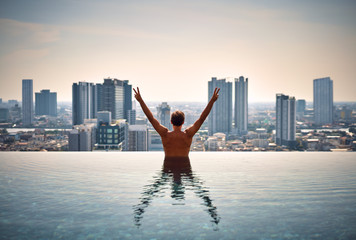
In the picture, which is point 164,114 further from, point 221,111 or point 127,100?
point 221,111

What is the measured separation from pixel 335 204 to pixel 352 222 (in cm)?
68

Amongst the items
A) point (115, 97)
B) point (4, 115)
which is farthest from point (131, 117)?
point (4, 115)

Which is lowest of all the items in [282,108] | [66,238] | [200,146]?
[200,146]

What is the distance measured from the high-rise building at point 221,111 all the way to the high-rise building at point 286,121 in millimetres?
31767

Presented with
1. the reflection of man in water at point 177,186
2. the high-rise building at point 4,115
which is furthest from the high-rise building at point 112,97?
the reflection of man in water at point 177,186

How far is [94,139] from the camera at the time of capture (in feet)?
195

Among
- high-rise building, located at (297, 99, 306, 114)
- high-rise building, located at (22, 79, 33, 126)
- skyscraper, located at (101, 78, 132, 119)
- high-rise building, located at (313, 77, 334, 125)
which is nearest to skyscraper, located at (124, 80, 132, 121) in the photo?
skyscraper, located at (101, 78, 132, 119)

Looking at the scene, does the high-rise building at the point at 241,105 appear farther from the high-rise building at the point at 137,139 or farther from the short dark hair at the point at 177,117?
the short dark hair at the point at 177,117

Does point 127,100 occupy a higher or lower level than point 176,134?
higher

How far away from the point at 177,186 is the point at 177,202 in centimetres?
81

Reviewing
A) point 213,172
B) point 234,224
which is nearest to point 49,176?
point 213,172

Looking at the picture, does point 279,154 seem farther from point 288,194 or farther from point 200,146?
point 200,146

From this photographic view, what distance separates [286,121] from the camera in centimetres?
8031

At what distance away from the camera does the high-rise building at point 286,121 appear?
254ft
